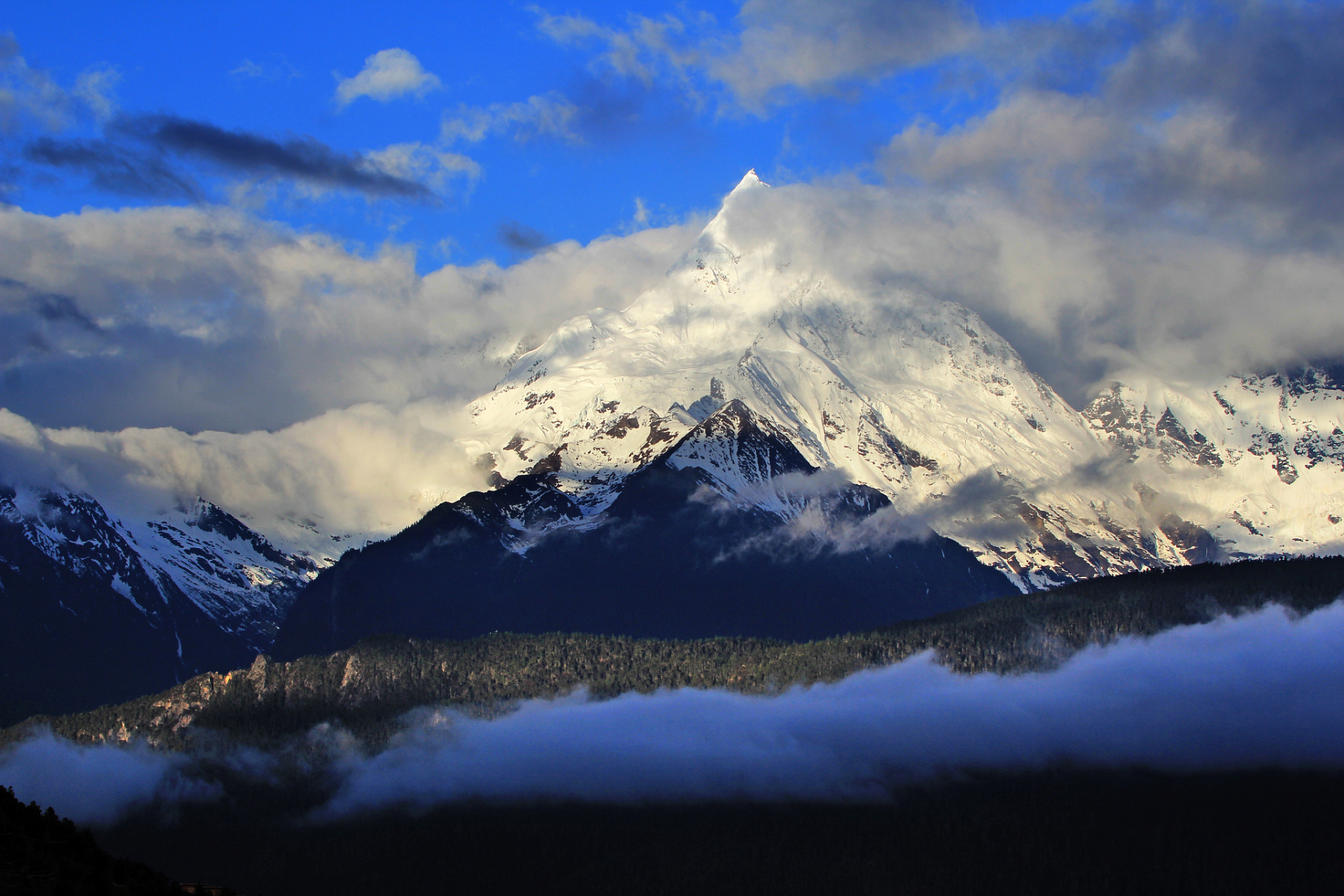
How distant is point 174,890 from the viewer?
145 meters

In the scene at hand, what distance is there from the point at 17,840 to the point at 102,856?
8886 millimetres

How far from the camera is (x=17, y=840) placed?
141875mm

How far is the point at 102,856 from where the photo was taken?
14912 cm

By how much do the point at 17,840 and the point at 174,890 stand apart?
41.2ft

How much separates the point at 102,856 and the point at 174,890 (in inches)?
315
